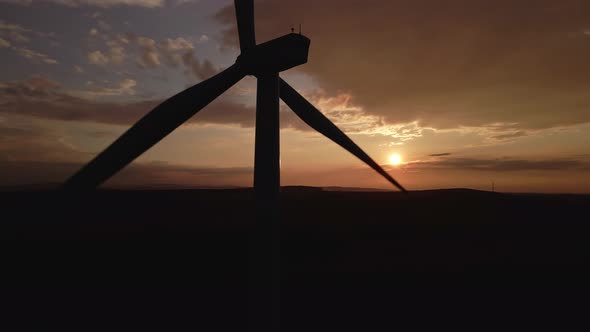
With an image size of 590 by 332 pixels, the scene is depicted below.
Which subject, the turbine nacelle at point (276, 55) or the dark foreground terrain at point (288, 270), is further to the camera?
the dark foreground terrain at point (288, 270)

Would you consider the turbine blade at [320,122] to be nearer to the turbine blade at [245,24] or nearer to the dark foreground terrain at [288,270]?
the turbine blade at [245,24]

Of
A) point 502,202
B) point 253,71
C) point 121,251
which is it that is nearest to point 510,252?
point 253,71

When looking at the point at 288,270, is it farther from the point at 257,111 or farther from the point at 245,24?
the point at 245,24

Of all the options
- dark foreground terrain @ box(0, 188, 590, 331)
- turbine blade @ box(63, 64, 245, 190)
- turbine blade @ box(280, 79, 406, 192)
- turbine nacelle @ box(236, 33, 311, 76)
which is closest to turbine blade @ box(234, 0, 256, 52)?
turbine nacelle @ box(236, 33, 311, 76)

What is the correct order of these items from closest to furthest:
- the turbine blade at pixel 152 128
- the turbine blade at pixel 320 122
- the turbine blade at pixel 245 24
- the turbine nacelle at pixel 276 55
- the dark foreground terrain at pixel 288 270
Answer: the turbine blade at pixel 152 128 → the turbine nacelle at pixel 276 55 → the turbine blade at pixel 245 24 → the turbine blade at pixel 320 122 → the dark foreground terrain at pixel 288 270

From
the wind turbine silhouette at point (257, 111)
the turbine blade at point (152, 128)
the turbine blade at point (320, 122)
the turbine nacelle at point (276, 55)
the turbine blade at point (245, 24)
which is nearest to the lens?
the turbine blade at point (152, 128)

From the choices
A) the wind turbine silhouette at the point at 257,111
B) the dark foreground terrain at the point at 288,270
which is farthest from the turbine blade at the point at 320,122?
the dark foreground terrain at the point at 288,270

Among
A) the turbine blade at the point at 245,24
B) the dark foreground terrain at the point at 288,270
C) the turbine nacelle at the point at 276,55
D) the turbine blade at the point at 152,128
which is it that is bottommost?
the dark foreground terrain at the point at 288,270

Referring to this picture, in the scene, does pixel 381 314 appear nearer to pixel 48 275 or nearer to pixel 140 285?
pixel 140 285

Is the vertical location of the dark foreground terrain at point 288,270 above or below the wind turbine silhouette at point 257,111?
below
